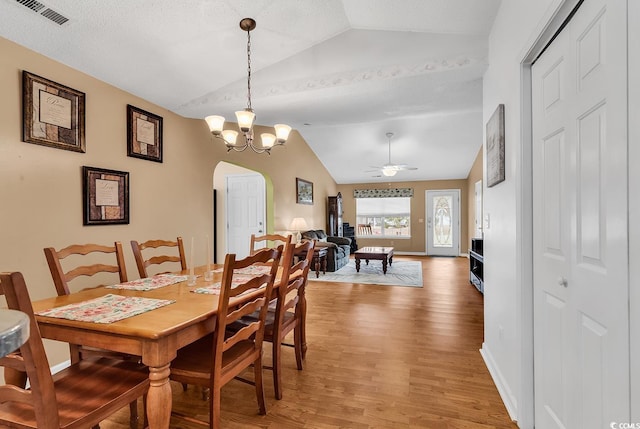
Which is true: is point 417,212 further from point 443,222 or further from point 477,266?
point 477,266

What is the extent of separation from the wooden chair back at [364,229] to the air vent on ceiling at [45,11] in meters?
8.71

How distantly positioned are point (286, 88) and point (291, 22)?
0.84 m

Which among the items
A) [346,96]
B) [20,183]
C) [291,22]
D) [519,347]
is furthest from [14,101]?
[519,347]

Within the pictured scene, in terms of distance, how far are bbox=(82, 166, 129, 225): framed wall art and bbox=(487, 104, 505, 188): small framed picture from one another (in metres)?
3.09

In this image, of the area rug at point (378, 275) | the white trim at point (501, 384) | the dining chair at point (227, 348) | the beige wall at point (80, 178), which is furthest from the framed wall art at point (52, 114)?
the area rug at point (378, 275)

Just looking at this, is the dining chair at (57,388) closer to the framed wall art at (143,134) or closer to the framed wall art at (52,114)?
the framed wall art at (52,114)

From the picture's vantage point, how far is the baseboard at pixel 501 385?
1.76m

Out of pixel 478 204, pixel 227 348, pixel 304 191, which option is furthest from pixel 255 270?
pixel 478 204

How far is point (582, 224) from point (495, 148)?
44.2 inches

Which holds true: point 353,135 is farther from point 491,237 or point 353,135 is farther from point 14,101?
point 14,101

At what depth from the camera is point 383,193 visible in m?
9.62

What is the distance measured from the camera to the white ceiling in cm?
213

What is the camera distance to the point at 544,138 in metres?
1.52

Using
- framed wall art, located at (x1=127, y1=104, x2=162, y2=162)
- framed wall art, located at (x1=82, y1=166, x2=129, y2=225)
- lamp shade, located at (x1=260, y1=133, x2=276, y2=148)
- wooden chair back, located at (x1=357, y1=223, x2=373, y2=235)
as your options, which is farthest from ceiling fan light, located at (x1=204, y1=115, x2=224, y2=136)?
wooden chair back, located at (x1=357, y1=223, x2=373, y2=235)
